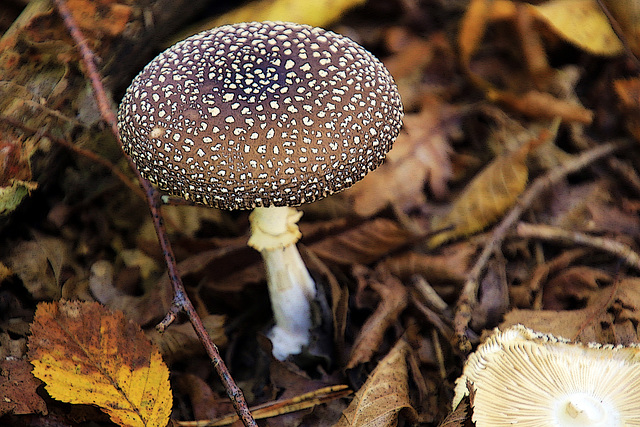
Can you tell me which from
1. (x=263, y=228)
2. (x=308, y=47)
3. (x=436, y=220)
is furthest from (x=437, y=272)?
(x=308, y=47)

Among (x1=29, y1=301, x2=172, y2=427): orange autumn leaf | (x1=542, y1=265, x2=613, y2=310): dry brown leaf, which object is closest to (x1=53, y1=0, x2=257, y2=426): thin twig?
(x1=29, y1=301, x2=172, y2=427): orange autumn leaf

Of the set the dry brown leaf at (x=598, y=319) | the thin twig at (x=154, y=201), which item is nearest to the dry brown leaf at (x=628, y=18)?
the dry brown leaf at (x=598, y=319)

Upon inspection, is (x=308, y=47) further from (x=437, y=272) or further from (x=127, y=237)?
(x=127, y=237)

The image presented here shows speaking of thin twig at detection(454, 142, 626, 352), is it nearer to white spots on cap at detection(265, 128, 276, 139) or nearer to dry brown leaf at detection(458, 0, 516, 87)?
dry brown leaf at detection(458, 0, 516, 87)

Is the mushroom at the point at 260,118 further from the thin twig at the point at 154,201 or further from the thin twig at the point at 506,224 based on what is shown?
the thin twig at the point at 506,224

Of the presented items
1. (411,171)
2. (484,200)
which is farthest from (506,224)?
(411,171)

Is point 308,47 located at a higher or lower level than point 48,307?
higher

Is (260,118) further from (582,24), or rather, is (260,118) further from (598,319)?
(582,24)
